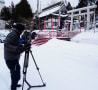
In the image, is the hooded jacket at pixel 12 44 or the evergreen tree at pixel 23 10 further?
the evergreen tree at pixel 23 10

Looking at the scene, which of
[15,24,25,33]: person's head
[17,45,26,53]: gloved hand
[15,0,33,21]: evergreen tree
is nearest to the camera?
[17,45,26,53]: gloved hand

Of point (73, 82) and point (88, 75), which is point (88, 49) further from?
point (73, 82)

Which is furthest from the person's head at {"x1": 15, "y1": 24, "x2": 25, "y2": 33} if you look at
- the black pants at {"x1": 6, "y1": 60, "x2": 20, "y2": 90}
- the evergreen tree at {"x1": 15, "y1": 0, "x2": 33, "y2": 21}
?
the evergreen tree at {"x1": 15, "y1": 0, "x2": 33, "y2": 21}

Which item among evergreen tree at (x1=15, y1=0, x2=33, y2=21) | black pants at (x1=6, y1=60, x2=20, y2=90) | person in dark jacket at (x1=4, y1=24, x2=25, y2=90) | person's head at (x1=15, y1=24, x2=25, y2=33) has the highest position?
evergreen tree at (x1=15, y1=0, x2=33, y2=21)

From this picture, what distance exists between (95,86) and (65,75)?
97 cm

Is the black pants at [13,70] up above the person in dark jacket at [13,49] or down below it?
below

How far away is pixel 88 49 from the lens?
689 cm

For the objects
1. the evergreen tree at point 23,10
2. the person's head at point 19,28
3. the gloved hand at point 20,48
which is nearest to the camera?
the gloved hand at point 20,48

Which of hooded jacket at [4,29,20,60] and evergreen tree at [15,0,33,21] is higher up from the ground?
evergreen tree at [15,0,33,21]

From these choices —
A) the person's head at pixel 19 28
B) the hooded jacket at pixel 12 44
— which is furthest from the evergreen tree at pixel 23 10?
the hooded jacket at pixel 12 44

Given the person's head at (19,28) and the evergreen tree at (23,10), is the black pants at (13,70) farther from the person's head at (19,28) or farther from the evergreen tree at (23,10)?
the evergreen tree at (23,10)

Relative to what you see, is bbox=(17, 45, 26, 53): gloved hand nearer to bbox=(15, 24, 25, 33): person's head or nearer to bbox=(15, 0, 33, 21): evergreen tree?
bbox=(15, 24, 25, 33): person's head

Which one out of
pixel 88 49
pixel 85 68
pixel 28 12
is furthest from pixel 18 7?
pixel 85 68

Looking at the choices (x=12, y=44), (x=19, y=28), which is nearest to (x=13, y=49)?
(x=12, y=44)
